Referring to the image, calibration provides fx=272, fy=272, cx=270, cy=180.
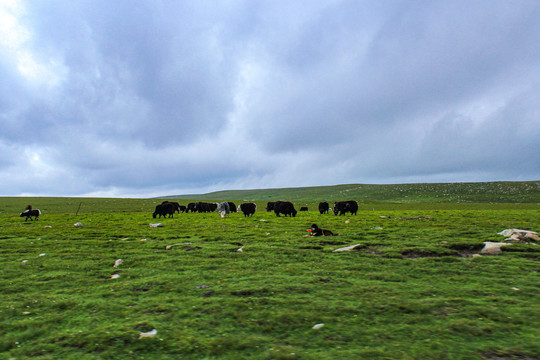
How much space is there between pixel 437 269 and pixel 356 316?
514 centimetres

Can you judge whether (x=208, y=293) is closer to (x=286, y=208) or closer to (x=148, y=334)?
(x=148, y=334)

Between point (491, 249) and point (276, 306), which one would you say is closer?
point (276, 306)

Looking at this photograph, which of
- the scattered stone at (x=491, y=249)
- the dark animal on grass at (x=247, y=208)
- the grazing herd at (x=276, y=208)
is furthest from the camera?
the dark animal on grass at (x=247, y=208)

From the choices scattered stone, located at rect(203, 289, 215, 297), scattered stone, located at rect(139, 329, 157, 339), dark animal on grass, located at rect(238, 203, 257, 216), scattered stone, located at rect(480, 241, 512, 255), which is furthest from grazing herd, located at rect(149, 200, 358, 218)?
scattered stone, located at rect(139, 329, 157, 339)

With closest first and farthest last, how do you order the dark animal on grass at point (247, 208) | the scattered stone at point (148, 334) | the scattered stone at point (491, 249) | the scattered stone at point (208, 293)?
the scattered stone at point (148, 334)
the scattered stone at point (208, 293)
the scattered stone at point (491, 249)
the dark animal on grass at point (247, 208)

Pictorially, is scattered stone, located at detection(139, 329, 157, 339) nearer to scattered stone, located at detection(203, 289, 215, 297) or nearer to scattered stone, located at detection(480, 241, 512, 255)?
scattered stone, located at detection(203, 289, 215, 297)

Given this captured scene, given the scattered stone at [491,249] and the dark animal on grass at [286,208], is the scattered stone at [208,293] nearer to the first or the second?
the scattered stone at [491,249]

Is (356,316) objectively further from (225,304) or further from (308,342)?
(225,304)

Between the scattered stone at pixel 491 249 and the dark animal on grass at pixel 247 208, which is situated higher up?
the dark animal on grass at pixel 247 208

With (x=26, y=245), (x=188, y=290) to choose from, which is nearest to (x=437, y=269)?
(x=188, y=290)

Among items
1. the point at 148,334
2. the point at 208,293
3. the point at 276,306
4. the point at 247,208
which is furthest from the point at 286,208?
the point at 148,334

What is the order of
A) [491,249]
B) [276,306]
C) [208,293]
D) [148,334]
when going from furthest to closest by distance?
1. [491,249]
2. [208,293]
3. [276,306]
4. [148,334]

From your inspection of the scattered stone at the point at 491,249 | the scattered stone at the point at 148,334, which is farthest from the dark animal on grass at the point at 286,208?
the scattered stone at the point at 148,334

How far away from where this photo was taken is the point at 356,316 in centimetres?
538
